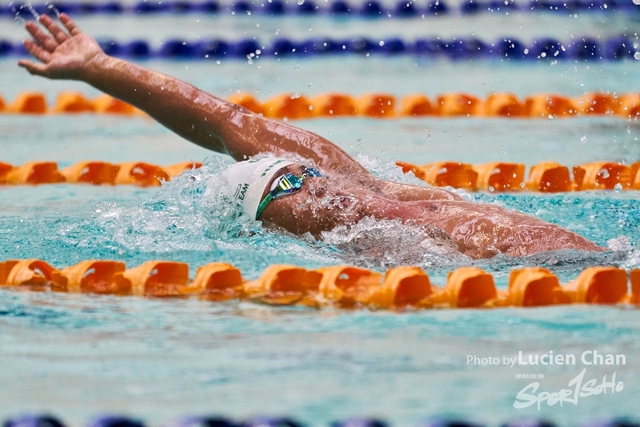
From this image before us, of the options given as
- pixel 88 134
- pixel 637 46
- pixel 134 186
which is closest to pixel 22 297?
pixel 134 186

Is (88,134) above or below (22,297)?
above

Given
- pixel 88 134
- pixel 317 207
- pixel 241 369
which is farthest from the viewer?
pixel 88 134

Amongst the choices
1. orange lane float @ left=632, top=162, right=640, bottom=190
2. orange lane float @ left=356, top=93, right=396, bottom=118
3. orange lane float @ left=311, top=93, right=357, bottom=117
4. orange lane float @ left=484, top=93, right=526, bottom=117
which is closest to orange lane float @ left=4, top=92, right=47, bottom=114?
orange lane float @ left=311, top=93, right=357, bottom=117

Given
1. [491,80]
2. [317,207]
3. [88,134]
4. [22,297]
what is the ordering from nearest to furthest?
[22,297]
[317,207]
[88,134]
[491,80]

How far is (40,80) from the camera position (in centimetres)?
610

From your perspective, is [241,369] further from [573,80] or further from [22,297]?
[573,80]

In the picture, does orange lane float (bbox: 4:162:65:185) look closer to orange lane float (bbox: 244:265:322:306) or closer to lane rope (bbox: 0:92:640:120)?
lane rope (bbox: 0:92:640:120)

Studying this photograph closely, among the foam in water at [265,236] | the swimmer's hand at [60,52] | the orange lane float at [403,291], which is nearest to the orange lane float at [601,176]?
the foam in water at [265,236]

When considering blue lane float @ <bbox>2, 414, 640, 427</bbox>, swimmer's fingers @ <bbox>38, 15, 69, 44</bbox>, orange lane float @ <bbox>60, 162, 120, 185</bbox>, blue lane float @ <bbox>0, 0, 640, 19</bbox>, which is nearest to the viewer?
blue lane float @ <bbox>2, 414, 640, 427</bbox>

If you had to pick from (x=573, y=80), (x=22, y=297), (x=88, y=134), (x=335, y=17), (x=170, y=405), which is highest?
(x=335, y=17)

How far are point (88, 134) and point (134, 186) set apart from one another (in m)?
1.05

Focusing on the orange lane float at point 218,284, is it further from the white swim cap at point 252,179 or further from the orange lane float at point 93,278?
the white swim cap at point 252,179

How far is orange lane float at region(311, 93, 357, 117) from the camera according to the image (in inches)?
201

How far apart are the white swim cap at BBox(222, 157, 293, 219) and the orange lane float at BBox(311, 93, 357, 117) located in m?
2.13
